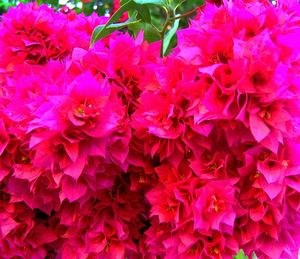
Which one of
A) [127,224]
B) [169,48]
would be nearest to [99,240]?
[127,224]

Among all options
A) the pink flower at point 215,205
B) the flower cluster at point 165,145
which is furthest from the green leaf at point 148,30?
the pink flower at point 215,205

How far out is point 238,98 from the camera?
1.71 feet

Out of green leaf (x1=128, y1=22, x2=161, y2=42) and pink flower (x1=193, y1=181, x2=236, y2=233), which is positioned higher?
green leaf (x1=128, y1=22, x2=161, y2=42)

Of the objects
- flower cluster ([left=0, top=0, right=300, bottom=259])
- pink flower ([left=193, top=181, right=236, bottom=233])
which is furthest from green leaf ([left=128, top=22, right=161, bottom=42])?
pink flower ([left=193, top=181, right=236, bottom=233])

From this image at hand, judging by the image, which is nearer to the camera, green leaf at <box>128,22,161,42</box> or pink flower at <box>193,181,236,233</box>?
pink flower at <box>193,181,236,233</box>

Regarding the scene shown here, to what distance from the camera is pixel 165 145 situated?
1.90ft

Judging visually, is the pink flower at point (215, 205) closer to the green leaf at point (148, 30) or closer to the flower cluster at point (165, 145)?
the flower cluster at point (165, 145)

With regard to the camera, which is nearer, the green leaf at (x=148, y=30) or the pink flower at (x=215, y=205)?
the pink flower at (x=215, y=205)

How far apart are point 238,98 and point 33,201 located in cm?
29

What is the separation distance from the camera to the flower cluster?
0.53 meters

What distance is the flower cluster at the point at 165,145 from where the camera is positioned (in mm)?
529

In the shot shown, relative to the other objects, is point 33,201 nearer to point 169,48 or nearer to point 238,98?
point 238,98

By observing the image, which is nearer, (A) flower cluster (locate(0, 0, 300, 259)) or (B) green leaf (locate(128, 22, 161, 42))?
(A) flower cluster (locate(0, 0, 300, 259))

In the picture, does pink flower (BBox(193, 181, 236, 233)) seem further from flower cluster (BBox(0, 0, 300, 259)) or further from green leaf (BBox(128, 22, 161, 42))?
green leaf (BBox(128, 22, 161, 42))
